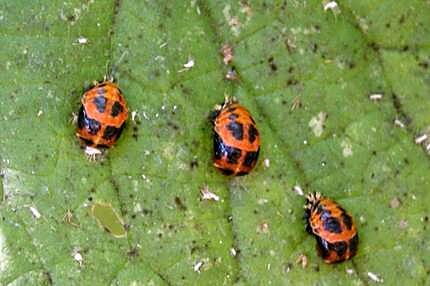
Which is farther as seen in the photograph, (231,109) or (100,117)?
(231,109)

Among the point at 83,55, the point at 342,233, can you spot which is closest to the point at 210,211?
the point at 342,233

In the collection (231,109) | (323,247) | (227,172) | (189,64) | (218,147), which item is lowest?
(323,247)

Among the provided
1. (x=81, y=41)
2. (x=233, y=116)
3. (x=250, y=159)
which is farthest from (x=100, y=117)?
(x=250, y=159)

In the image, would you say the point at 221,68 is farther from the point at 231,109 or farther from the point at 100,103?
the point at 100,103

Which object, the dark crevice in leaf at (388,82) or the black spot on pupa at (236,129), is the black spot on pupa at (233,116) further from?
the dark crevice in leaf at (388,82)

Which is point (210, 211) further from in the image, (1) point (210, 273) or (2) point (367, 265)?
(2) point (367, 265)

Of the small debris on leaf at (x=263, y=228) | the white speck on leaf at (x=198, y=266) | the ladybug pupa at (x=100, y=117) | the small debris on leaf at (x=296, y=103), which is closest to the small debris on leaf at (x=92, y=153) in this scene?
the ladybug pupa at (x=100, y=117)

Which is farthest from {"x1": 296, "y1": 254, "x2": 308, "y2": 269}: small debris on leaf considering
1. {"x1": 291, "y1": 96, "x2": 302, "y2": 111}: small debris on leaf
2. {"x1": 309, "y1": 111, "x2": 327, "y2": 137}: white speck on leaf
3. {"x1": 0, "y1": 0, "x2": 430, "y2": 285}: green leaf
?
{"x1": 291, "y1": 96, "x2": 302, "y2": 111}: small debris on leaf
